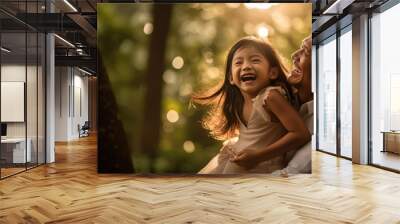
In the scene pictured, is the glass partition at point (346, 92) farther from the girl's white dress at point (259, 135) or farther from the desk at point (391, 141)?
the girl's white dress at point (259, 135)

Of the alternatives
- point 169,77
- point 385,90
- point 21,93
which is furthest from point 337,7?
point 21,93

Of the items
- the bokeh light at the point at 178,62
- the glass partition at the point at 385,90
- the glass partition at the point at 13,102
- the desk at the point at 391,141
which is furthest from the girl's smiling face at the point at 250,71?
the glass partition at the point at 13,102

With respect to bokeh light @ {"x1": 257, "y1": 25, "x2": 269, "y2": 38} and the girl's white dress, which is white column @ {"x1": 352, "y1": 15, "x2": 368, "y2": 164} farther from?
bokeh light @ {"x1": 257, "y1": 25, "x2": 269, "y2": 38}

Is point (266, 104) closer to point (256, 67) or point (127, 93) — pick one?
point (256, 67)

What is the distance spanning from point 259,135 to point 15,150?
4.58 m

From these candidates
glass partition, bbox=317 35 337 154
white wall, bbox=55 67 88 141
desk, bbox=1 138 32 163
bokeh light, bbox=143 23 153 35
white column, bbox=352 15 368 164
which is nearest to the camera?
bokeh light, bbox=143 23 153 35

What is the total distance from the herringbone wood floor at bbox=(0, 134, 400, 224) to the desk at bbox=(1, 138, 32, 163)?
0.45 meters

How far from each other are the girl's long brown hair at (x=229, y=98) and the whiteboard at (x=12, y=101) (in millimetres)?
3243

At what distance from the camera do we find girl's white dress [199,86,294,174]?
6754mm

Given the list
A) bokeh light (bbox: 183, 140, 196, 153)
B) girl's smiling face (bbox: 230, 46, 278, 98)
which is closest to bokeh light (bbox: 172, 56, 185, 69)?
girl's smiling face (bbox: 230, 46, 278, 98)

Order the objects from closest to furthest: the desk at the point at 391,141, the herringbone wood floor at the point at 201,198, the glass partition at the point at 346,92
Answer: the herringbone wood floor at the point at 201,198
the desk at the point at 391,141
the glass partition at the point at 346,92

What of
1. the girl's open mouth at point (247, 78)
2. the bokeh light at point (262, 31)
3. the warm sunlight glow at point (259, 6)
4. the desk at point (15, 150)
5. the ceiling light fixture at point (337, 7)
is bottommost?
the desk at point (15, 150)

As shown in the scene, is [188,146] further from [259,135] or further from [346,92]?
[346,92]

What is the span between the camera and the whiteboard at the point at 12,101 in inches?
270
